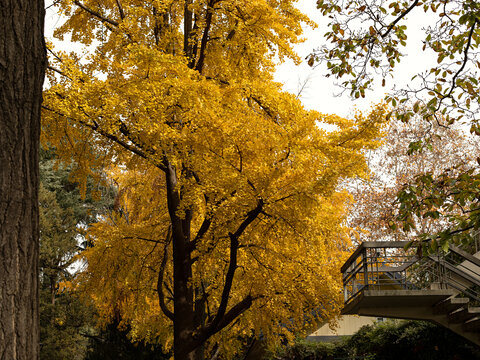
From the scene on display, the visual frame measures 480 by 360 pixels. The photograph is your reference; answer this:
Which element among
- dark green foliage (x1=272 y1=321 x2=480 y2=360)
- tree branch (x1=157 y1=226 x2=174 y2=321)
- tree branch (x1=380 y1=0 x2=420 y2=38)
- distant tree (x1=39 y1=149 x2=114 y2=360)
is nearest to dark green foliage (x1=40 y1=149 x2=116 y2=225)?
distant tree (x1=39 y1=149 x2=114 y2=360)

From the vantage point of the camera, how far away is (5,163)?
9.29ft

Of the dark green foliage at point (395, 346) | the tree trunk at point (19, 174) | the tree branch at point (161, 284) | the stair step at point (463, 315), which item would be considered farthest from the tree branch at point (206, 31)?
the dark green foliage at point (395, 346)

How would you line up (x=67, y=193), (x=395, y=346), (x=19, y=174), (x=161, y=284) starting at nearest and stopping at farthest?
(x=19, y=174), (x=161, y=284), (x=395, y=346), (x=67, y=193)

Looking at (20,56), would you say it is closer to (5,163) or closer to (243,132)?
(5,163)

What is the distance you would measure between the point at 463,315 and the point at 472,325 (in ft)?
1.23

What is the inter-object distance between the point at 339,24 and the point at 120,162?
5.64 metres

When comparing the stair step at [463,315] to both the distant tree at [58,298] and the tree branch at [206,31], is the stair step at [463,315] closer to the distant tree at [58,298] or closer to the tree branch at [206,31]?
the tree branch at [206,31]

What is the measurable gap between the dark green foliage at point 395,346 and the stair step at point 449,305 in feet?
5.99

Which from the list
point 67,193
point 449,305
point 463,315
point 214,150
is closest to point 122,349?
point 214,150

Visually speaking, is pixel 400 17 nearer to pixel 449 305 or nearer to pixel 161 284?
pixel 449 305

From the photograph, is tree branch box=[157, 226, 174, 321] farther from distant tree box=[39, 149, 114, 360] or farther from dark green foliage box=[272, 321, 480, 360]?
distant tree box=[39, 149, 114, 360]

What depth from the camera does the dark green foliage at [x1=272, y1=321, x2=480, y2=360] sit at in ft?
41.9

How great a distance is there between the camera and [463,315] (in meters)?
10.2

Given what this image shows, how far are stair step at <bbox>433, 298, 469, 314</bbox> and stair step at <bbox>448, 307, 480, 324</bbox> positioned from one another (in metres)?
0.09
